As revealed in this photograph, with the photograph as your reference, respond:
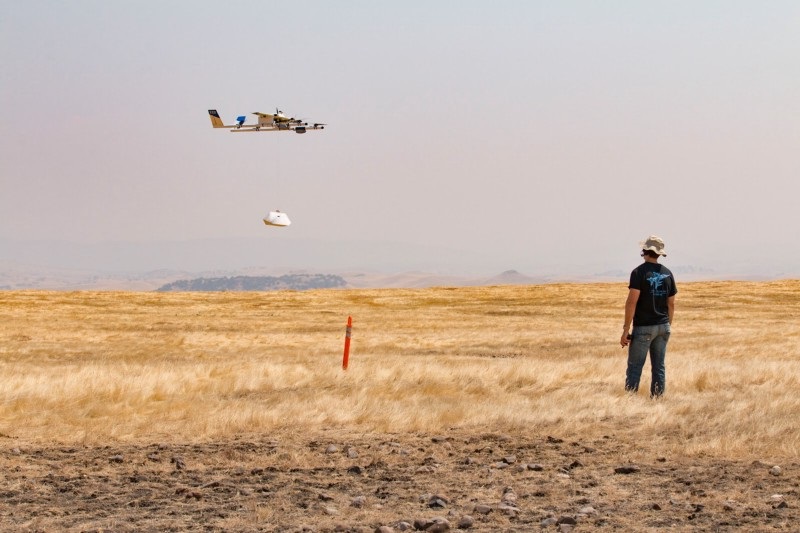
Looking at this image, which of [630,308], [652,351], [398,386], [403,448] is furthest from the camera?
[398,386]

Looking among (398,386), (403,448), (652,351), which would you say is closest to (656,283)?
(652,351)

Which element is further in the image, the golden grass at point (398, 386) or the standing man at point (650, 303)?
the standing man at point (650, 303)

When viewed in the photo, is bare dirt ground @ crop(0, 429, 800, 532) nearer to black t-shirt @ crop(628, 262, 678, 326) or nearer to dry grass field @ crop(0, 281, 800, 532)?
dry grass field @ crop(0, 281, 800, 532)

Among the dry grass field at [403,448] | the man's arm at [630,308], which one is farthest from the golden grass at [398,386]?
the man's arm at [630,308]

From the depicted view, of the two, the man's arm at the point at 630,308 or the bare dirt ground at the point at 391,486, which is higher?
the man's arm at the point at 630,308

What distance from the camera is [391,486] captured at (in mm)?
7801

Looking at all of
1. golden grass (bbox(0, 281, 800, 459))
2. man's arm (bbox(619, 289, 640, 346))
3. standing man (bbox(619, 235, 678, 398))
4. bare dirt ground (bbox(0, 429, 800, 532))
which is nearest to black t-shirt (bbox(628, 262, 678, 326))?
standing man (bbox(619, 235, 678, 398))

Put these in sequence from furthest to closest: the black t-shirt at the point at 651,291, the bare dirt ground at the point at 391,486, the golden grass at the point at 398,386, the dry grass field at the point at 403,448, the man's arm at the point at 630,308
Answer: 1. the black t-shirt at the point at 651,291
2. the man's arm at the point at 630,308
3. the golden grass at the point at 398,386
4. the dry grass field at the point at 403,448
5. the bare dirt ground at the point at 391,486

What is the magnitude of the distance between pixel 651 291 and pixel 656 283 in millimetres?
137

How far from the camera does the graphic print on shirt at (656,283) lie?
41.1 ft

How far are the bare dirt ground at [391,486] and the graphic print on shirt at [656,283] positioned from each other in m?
3.14

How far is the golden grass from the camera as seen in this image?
1066 centimetres

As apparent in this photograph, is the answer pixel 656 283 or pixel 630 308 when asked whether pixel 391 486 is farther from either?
pixel 656 283

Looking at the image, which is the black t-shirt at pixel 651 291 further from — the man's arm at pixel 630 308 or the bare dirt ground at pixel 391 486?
the bare dirt ground at pixel 391 486
